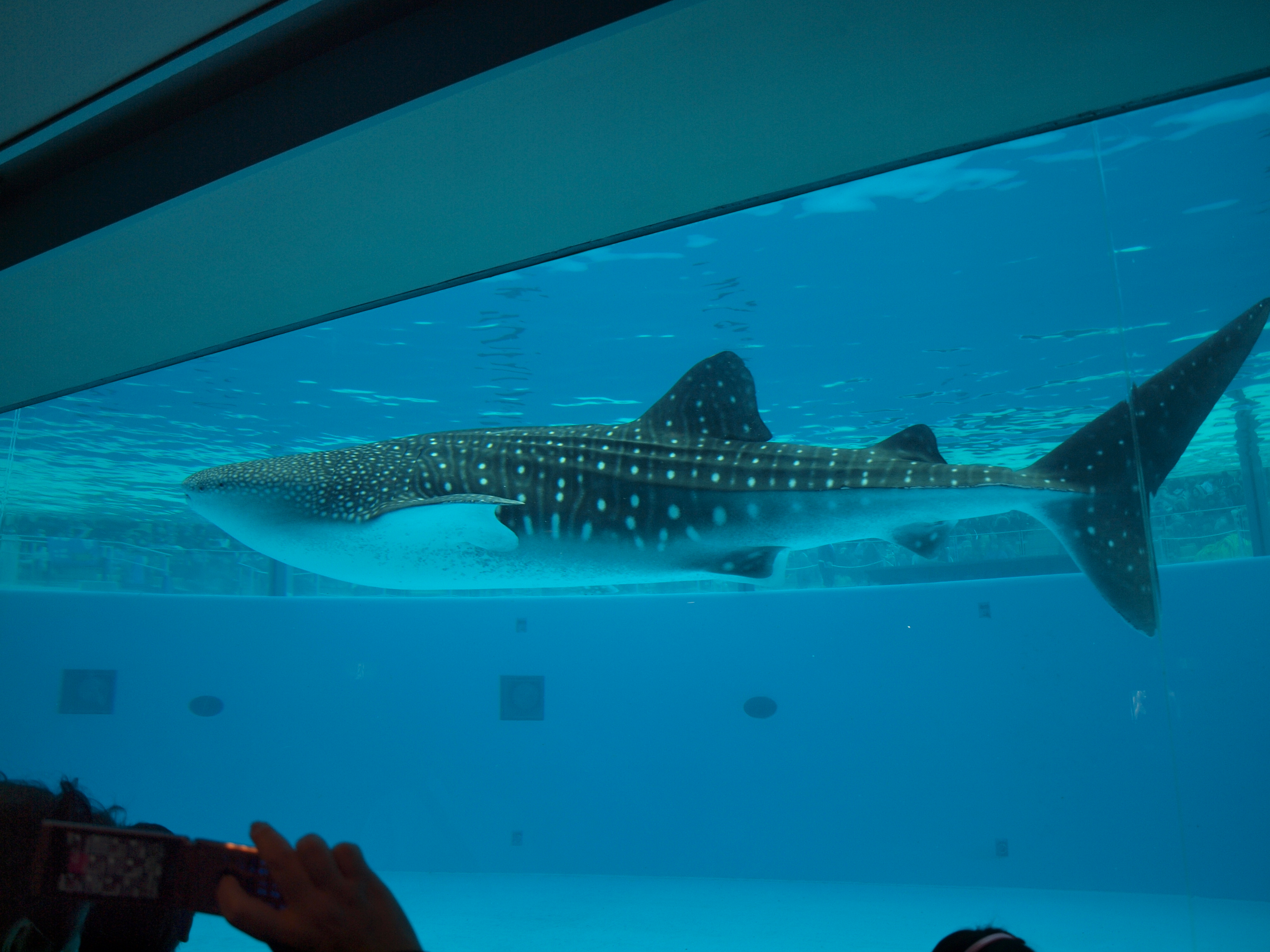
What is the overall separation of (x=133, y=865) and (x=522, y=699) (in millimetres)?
11951

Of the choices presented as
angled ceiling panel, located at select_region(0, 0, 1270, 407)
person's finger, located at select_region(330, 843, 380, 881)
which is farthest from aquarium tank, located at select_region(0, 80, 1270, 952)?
person's finger, located at select_region(330, 843, 380, 881)

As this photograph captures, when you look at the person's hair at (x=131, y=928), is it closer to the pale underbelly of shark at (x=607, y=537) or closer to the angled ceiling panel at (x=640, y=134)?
the pale underbelly of shark at (x=607, y=537)

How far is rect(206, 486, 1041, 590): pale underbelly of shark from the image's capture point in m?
3.39

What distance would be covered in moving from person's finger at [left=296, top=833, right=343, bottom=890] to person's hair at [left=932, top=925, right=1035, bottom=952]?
0.88 metres

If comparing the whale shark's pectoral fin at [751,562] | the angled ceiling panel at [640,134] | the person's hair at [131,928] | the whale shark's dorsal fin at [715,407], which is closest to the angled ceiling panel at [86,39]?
the angled ceiling panel at [640,134]

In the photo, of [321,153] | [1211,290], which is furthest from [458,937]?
[1211,290]

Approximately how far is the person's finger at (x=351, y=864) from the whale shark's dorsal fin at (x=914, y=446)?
10.1ft

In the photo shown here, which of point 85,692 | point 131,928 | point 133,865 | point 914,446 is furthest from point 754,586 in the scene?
point 85,692

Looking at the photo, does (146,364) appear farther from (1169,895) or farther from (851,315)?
(1169,895)

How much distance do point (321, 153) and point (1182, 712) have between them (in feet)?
35.5

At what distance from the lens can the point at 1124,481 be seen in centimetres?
323

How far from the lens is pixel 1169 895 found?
1002cm

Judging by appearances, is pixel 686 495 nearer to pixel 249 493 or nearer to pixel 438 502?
pixel 438 502

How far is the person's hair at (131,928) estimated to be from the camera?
3.86 feet
